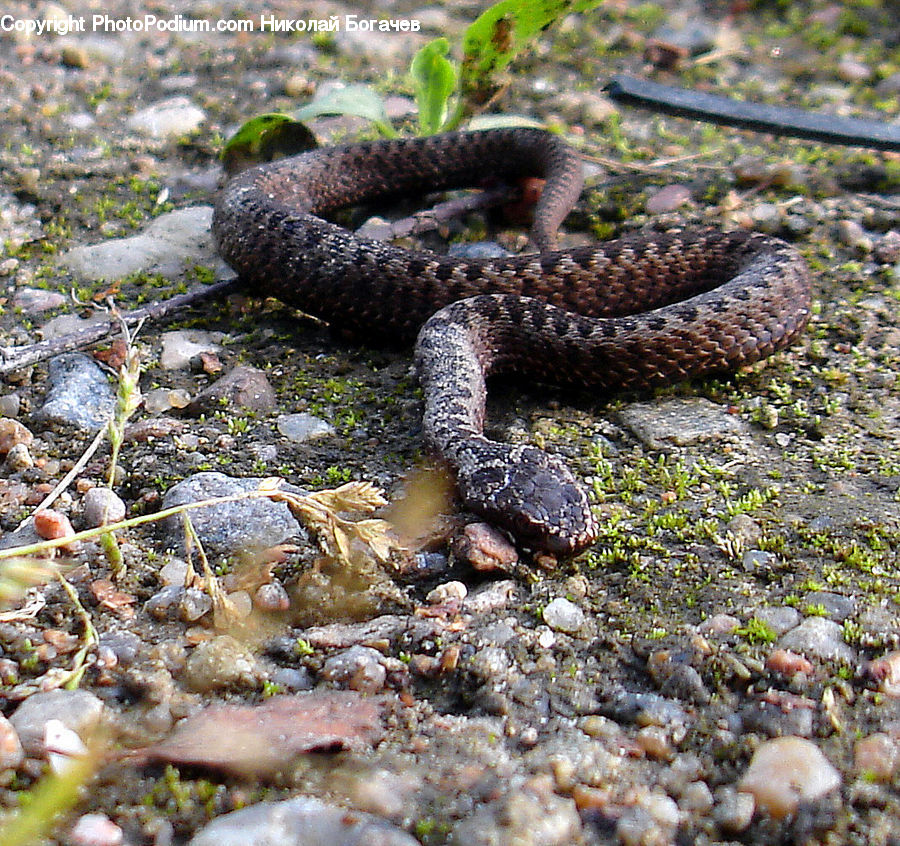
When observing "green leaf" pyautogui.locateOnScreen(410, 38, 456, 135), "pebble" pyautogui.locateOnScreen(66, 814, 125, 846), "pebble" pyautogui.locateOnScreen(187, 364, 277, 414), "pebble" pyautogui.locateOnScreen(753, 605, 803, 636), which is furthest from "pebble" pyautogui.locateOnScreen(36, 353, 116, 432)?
"green leaf" pyautogui.locateOnScreen(410, 38, 456, 135)

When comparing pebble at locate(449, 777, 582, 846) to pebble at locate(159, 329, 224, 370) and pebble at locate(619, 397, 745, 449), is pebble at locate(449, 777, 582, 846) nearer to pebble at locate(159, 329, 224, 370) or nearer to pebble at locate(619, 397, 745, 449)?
pebble at locate(619, 397, 745, 449)

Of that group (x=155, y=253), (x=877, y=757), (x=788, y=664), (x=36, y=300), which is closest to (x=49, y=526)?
(x=36, y=300)

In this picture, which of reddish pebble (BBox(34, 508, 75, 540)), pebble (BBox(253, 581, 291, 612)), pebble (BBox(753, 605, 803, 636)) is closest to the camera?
pebble (BBox(753, 605, 803, 636))

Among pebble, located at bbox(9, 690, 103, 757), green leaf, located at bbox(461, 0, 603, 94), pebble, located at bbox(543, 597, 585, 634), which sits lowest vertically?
pebble, located at bbox(9, 690, 103, 757)

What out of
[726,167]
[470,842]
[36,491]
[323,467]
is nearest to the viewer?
[470,842]

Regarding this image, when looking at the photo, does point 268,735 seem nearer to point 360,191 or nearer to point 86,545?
point 86,545

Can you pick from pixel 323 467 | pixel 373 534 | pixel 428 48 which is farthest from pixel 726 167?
pixel 373 534

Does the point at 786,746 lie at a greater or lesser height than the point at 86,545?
greater
